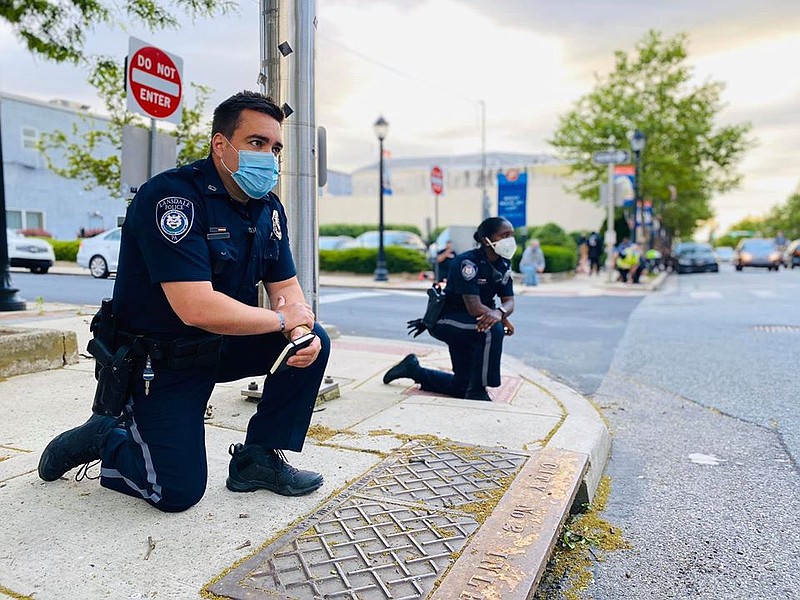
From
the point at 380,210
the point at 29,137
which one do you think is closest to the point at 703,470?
the point at 380,210

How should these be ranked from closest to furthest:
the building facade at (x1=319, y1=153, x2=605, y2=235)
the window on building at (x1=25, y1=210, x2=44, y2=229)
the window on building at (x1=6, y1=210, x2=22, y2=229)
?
the window on building at (x1=6, y1=210, x2=22, y2=229)
the window on building at (x1=25, y1=210, x2=44, y2=229)
the building facade at (x1=319, y1=153, x2=605, y2=235)

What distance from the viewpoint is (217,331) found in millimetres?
2672

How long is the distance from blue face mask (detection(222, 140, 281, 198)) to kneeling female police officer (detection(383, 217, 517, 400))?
2370 mm

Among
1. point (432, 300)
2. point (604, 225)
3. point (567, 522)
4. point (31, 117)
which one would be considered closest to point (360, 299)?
point (432, 300)

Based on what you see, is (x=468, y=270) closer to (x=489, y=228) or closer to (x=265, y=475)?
(x=489, y=228)

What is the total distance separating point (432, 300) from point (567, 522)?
7.73 feet

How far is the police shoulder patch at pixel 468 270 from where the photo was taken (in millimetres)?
4957

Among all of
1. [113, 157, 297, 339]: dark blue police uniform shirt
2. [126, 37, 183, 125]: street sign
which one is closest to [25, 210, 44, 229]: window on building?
[126, 37, 183, 125]: street sign

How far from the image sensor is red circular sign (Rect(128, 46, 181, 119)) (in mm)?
5051

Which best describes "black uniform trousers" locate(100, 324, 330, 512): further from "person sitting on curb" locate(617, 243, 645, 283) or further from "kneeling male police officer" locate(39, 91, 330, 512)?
"person sitting on curb" locate(617, 243, 645, 283)

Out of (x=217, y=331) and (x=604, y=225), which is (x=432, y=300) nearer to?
(x=217, y=331)

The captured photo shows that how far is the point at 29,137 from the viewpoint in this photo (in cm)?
2942

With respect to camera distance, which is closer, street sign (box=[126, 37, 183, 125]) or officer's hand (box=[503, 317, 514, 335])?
street sign (box=[126, 37, 183, 125])

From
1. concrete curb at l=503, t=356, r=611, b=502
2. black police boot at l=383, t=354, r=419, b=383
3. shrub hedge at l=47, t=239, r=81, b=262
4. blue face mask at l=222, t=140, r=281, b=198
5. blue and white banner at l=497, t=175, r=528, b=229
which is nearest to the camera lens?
blue face mask at l=222, t=140, r=281, b=198
